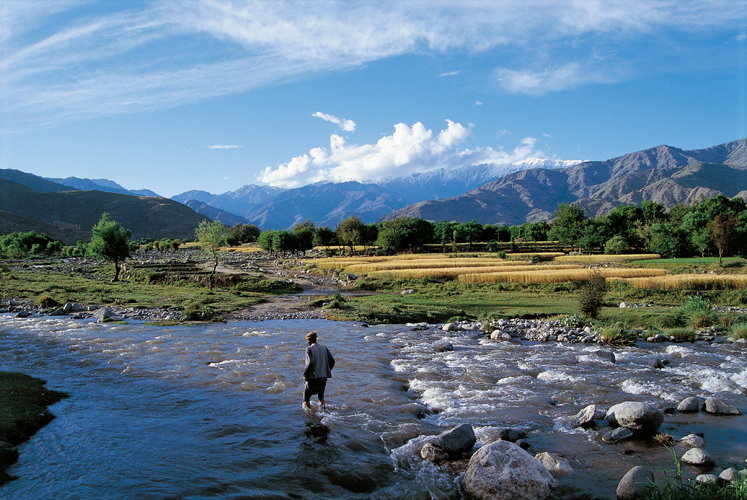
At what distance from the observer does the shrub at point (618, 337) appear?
72.1 ft

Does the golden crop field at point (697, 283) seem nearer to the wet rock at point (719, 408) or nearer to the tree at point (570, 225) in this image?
the wet rock at point (719, 408)

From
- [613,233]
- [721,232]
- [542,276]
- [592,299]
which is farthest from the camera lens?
[613,233]

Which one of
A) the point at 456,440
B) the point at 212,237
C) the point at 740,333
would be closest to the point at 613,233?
the point at 740,333

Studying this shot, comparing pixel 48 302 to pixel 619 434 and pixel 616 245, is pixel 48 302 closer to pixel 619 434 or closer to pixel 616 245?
pixel 619 434

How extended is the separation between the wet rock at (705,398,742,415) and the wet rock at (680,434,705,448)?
2.93 metres

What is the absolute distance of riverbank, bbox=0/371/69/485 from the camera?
384 inches

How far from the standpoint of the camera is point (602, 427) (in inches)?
450

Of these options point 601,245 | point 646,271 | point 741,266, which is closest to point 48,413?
point 646,271

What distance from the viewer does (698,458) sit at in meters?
9.03

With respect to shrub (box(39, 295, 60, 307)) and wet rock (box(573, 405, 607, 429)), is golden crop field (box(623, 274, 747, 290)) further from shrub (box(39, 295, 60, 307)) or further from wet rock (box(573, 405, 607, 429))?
shrub (box(39, 295, 60, 307))

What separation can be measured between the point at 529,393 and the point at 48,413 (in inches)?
608

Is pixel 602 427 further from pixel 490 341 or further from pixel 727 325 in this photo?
pixel 727 325

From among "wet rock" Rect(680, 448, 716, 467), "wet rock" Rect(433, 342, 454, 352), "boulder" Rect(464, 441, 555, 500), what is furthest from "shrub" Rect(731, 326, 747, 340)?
"boulder" Rect(464, 441, 555, 500)

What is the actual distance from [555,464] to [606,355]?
11705 millimetres
